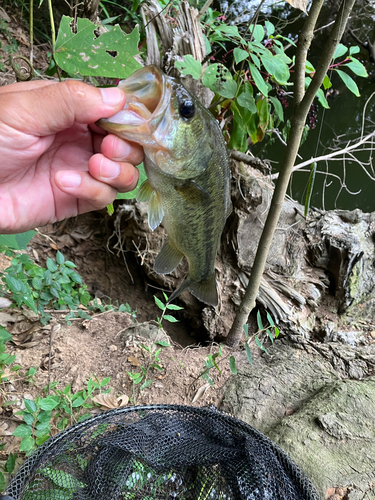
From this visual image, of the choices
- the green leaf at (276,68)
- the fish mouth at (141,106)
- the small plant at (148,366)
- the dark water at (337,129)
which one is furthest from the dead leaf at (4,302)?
the dark water at (337,129)

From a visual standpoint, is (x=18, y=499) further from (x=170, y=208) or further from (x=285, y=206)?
(x=285, y=206)

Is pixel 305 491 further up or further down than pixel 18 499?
further down

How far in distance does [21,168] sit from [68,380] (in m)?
1.51

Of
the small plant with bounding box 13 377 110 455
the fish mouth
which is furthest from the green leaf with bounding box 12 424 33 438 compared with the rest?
the fish mouth

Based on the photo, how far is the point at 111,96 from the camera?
1.03 meters

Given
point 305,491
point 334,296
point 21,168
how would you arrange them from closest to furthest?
1. point 21,168
2. point 305,491
3. point 334,296

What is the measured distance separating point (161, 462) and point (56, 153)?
1595 millimetres

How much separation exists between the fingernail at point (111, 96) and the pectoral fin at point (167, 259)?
2.28 ft

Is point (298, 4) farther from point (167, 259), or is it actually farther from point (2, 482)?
point (2, 482)

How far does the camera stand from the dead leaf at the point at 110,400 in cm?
211

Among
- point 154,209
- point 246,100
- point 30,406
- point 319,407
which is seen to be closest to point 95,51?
point 154,209

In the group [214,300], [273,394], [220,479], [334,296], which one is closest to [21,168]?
[214,300]

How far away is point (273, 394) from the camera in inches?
95.2

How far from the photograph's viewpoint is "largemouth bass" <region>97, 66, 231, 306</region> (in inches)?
42.4
